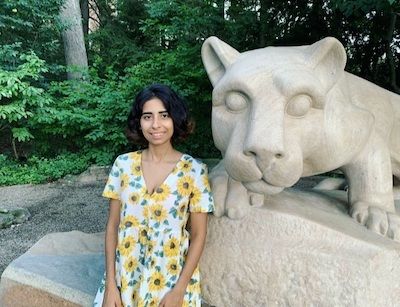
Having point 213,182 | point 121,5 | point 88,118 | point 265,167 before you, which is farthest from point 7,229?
point 121,5

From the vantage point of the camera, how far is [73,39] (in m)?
8.73

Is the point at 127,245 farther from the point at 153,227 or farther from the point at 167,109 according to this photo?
the point at 167,109

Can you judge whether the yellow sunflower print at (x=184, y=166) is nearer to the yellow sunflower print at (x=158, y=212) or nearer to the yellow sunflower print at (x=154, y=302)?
the yellow sunflower print at (x=158, y=212)

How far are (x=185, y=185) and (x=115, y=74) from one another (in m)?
6.96

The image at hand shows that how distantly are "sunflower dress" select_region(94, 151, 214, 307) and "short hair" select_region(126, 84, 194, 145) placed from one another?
4.5 inches

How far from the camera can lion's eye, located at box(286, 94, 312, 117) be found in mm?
1429

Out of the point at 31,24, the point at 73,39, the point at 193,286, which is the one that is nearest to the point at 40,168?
the point at 31,24

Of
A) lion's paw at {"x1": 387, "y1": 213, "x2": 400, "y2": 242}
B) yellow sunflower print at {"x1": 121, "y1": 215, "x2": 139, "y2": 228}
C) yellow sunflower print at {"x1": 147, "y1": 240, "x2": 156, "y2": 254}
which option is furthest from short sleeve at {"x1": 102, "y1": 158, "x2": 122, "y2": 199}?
lion's paw at {"x1": 387, "y1": 213, "x2": 400, "y2": 242}

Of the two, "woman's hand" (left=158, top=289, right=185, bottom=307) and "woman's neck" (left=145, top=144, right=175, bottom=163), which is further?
"woman's neck" (left=145, top=144, right=175, bottom=163)

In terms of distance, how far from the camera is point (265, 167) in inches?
54.8

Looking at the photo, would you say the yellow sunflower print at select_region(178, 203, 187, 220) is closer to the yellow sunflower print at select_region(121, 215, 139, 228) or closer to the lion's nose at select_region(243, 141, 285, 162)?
the yellow sunflower print at select_region(121, 215, 139, 228)

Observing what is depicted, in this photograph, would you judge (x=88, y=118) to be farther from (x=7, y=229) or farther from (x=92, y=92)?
(x=7, y=229)

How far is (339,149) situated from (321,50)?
40 cm

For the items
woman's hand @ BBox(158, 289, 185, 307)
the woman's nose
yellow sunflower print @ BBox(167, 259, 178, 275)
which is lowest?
woman's hand @ BBox(158, 289, 185, 307)
